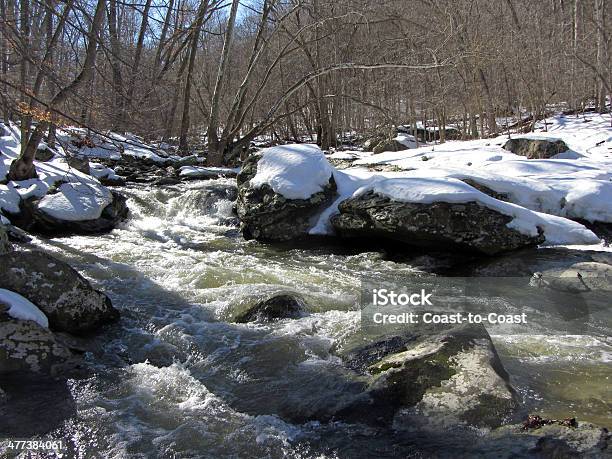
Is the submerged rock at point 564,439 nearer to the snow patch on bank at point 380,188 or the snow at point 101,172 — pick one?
the snow patch on bank at point 380,188

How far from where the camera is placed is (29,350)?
3775 mm

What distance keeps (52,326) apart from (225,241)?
4.22m

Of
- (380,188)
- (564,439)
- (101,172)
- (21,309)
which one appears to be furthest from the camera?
(101,172)

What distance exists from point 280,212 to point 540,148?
6.95 metres

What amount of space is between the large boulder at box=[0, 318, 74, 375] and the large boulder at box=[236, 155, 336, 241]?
4611 millimetres

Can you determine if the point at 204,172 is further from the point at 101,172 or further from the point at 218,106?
the point at 101,172

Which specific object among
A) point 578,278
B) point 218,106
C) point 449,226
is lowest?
point 578,278

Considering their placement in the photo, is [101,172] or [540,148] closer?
[540,148]

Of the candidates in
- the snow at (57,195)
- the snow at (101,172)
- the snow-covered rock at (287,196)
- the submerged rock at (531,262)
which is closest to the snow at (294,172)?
the snow-covered rock at (287,196)

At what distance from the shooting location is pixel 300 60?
66.5 feet

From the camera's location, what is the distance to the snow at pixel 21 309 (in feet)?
13.0

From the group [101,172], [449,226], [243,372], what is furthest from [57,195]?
[449,226]

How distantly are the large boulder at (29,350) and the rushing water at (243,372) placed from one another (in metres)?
0.27

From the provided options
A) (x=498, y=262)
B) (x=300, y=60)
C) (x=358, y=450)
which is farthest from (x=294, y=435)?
(x=300, y=60)
